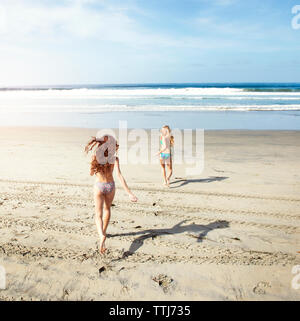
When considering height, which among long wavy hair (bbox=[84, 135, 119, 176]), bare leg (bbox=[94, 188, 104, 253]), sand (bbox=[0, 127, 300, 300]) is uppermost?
long wavy hair (bbox=[84, 135, 119, 176])

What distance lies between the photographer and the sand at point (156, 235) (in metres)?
3.21

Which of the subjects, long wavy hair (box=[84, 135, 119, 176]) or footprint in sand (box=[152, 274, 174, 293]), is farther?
long wavy hair (box=[84, 135, 119, 176])

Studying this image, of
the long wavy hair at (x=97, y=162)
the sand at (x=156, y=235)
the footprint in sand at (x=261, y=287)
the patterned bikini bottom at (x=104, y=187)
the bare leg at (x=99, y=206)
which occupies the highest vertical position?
the long wavy hair at (x=97, y=162)

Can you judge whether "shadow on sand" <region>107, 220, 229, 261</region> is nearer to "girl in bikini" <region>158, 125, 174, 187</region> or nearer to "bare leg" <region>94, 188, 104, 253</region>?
"bare leg" <region>94, 188, 104, 253</region>

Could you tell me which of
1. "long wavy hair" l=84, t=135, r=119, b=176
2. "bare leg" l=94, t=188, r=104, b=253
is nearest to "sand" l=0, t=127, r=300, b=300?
"bare leg" l=94, t=188, r=104, b=253

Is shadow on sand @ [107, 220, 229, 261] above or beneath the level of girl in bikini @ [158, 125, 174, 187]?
beneath

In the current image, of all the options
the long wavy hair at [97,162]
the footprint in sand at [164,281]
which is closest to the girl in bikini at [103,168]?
the long wavy hair at [97,162]

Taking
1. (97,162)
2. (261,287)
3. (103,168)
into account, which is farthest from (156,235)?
(261,287)

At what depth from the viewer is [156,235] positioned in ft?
14.1

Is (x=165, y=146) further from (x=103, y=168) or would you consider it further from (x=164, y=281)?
(x=164, y=281)

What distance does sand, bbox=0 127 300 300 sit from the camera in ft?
10.5

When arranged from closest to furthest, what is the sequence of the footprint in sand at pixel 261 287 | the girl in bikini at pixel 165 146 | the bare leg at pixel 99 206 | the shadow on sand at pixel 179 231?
the footprint in sand at pixel 261 287
the bare leg at pixel 99 206
the shadow on sand at pixel 179 231
the girl in bikini at pixel 165 146

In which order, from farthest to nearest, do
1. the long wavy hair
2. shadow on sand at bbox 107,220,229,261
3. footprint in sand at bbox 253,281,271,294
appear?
shadow on sand at bbox 107,220,229,261 → the long wavy hair → footprint in sand at bbox 253,281,271,294

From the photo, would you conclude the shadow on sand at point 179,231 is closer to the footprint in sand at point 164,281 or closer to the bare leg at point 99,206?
the bare leg at point 99,206
